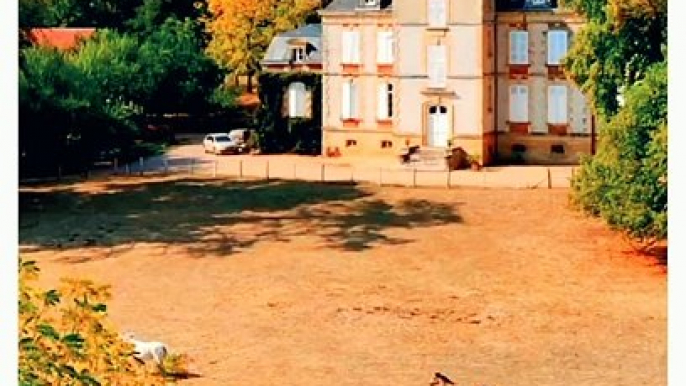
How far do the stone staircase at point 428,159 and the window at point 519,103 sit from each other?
0.73 meters

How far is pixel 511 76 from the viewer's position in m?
11.0

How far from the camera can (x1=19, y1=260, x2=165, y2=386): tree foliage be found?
85.0 inches

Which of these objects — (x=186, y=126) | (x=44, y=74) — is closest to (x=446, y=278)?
(x=44, y=74)

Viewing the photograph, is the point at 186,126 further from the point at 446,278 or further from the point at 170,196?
the point at 446,278

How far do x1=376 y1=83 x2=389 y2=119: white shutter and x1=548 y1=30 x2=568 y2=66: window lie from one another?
1.53 m

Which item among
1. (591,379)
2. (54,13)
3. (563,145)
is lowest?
(591,379)

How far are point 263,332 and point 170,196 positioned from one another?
3.89m

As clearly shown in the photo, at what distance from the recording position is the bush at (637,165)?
6539 millimetres

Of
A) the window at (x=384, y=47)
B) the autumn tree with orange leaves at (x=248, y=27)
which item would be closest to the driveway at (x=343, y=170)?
the window at (x=384, y=47)

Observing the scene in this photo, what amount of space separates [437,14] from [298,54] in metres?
1.70

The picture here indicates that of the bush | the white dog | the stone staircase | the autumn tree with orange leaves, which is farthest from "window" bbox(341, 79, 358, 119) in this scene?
the white dog

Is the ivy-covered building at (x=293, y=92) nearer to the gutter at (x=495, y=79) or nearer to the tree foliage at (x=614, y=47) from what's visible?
the gutter at (x=495, y=79)
